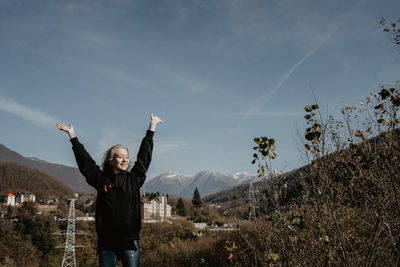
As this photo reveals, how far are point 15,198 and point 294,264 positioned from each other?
84.7 metres

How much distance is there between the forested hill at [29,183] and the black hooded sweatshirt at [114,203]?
8966 centimetres

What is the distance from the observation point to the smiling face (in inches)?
93.7

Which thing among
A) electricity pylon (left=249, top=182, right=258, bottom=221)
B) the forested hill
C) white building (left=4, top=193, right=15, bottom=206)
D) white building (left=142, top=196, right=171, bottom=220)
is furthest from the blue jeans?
the forested hill

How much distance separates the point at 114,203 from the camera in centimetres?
217

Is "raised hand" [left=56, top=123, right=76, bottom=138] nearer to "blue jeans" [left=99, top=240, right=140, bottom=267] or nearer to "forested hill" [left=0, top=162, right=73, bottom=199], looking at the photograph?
"blue jeans" [left=99, top=240, right=140, bottom=267]

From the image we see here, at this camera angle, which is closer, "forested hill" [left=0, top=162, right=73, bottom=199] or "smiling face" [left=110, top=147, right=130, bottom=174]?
"smiling face" [left=110, top=147, right=130, bottom=174]

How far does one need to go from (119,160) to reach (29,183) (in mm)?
103158

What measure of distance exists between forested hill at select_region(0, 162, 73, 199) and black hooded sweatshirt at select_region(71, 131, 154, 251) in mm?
89664

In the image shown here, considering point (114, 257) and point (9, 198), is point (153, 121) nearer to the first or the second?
point (114, 257)

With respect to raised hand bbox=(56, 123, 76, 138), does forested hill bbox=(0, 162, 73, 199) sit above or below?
above

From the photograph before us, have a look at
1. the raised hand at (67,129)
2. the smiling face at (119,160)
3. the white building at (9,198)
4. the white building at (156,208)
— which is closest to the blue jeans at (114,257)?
the smiling face at (119,160)

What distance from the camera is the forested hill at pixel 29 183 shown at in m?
84.0

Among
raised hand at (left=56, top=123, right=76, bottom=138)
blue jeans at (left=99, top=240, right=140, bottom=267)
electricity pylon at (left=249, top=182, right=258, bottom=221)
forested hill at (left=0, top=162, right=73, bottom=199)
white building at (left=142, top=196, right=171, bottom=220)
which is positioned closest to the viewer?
blue jeans at (left=99, top=240, right=140, bottom=267)

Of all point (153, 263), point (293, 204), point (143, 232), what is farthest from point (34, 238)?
point (293, 204)
